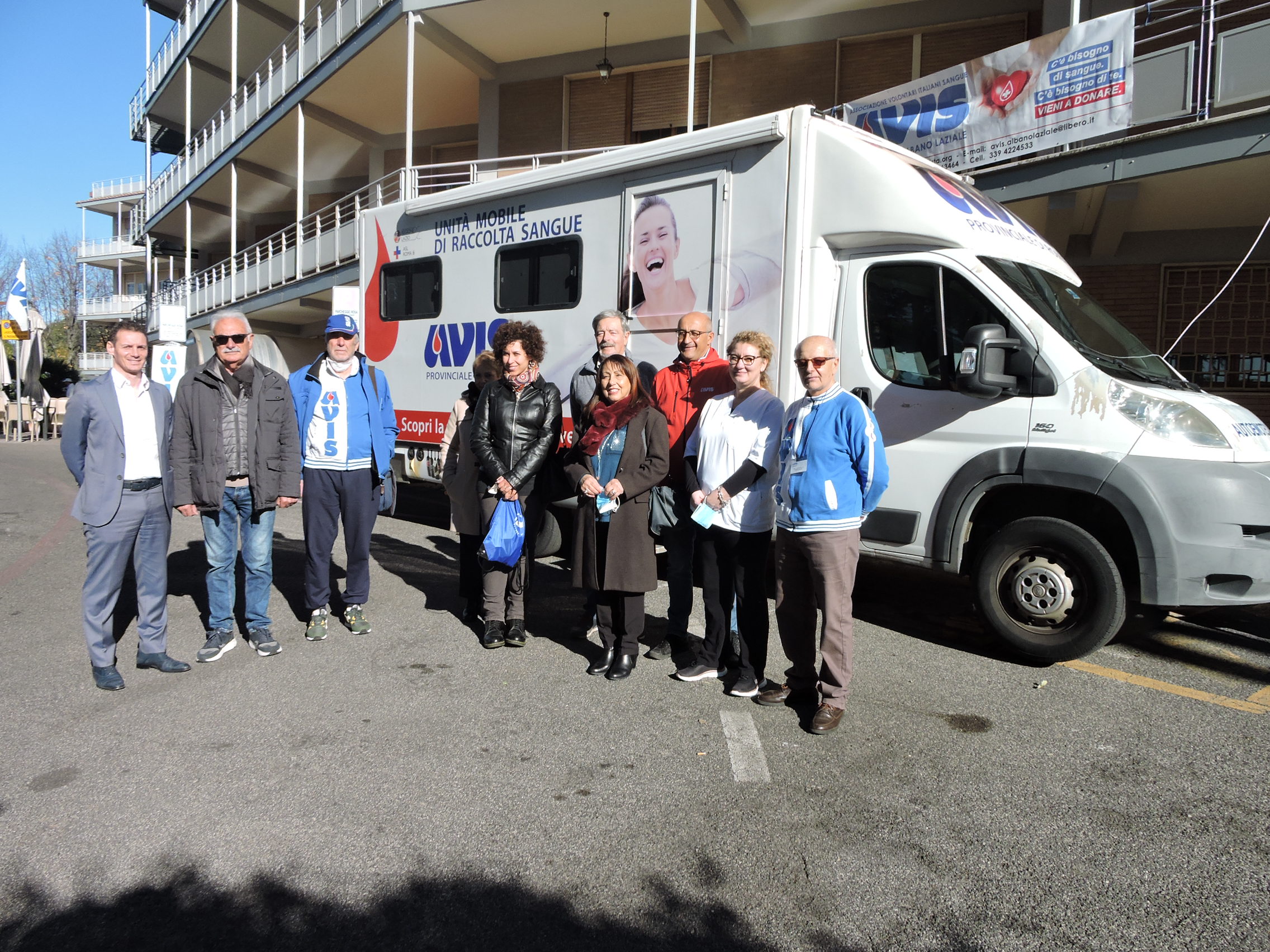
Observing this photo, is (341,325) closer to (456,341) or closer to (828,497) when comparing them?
(456,341)

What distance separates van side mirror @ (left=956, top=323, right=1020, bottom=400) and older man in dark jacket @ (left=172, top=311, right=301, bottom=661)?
3.75m

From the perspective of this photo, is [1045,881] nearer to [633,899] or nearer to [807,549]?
[633,899]

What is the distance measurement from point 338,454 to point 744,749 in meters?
2.97

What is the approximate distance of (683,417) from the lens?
5.04m

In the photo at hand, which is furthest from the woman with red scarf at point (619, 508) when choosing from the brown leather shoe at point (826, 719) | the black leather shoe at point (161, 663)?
the black leather shoe at point (161, 663)

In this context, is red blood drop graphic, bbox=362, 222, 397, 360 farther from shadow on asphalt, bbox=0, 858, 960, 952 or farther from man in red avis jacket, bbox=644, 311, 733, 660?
shadow on asphalt, bbox=0, 858, 960, 952

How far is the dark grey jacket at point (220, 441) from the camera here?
4.80 metres

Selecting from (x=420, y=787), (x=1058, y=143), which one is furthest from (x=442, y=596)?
(x=1058, y=143)

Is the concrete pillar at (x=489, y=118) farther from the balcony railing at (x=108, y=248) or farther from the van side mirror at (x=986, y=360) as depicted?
the balcony railing at (x=108, y=248)

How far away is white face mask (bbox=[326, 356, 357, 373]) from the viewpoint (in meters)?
5.39

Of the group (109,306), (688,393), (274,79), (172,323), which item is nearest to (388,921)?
(688,393)

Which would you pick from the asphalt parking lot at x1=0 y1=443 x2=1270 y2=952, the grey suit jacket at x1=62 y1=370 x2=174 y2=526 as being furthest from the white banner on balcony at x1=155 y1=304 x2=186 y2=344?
the grey suit jacket at x1=62 y1=370 x2=174 y2=526

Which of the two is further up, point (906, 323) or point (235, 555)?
point (906, 323)

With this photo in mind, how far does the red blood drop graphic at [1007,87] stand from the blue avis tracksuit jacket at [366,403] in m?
7.02
